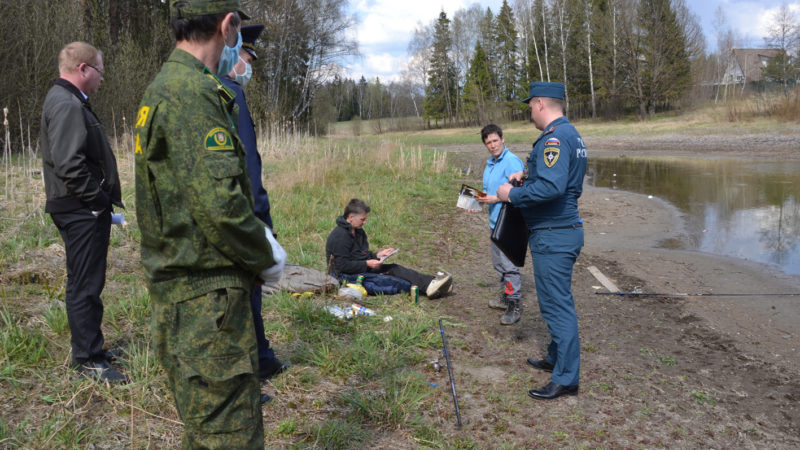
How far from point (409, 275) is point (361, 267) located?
57 centimetres

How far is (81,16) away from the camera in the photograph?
47.2 feet

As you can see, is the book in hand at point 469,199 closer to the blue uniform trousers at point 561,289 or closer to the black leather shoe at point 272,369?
the blue uniform trousers at point 561,289

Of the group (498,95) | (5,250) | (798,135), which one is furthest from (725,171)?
(498,95)

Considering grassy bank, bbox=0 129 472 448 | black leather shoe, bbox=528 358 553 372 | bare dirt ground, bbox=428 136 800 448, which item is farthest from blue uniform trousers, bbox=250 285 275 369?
black leather shoe, bbox=528 358 553 372

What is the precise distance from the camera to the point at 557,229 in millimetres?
3832

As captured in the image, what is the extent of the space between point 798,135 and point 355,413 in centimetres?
2709

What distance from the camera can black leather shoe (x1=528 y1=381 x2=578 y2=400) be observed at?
3.81m

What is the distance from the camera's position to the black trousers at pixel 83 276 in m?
3.41

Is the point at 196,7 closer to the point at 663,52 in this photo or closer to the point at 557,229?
the point at 557,229

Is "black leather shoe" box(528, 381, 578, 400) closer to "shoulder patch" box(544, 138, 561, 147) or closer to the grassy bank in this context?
the grassy bank

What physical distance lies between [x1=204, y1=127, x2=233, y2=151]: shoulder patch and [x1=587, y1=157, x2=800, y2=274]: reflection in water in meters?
8.45

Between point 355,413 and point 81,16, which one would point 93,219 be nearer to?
point 355,413

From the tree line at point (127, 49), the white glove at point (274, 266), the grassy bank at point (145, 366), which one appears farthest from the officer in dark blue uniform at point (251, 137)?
the tree line at point (127, 49)

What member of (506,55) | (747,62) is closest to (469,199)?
(506,55)
